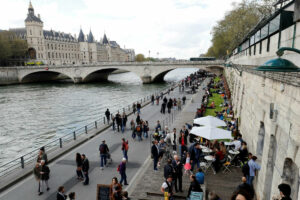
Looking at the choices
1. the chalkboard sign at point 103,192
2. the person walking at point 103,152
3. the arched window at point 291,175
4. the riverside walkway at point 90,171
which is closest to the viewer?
the arched window at point 291,175

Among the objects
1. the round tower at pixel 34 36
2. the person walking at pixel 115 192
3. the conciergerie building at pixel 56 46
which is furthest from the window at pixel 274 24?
the round tower at pixel 34 36

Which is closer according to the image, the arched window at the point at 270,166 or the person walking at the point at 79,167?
the arched window at the point at 270,166

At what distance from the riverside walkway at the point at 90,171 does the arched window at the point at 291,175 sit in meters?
5.91

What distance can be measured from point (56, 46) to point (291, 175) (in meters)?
128

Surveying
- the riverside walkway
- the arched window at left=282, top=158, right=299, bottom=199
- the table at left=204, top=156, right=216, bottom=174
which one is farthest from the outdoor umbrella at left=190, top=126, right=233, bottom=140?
the arched window at left=282, top=158, right=299, bottom=199

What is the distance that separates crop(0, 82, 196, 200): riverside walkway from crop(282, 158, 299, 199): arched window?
5911mm

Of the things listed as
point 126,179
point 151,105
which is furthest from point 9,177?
point 151,105

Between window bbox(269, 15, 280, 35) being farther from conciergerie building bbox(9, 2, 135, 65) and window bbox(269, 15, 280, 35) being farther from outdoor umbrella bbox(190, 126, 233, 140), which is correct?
conciergerie building bbox(9, 2, 135, 65)

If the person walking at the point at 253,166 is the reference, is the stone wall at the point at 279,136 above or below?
above

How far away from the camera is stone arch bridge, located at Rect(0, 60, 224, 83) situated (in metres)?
55.6

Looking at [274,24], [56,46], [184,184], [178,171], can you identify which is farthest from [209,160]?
[56,46]

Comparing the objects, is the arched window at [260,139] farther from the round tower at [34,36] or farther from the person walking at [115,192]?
the round tower at [34,36]

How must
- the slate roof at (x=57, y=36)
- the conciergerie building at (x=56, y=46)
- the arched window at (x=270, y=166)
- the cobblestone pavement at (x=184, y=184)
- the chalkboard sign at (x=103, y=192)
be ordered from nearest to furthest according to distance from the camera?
1. the arched window at (x=270, y=166)
2. the chalkboard sign at (x=103, y=192)
3. the cobblestone pavement at (x=184, y=184)
4. the conciergerie building at (x=56, y=46)
5. the slate roof at (x=57, y=36)

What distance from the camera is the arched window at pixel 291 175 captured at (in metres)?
4.99
